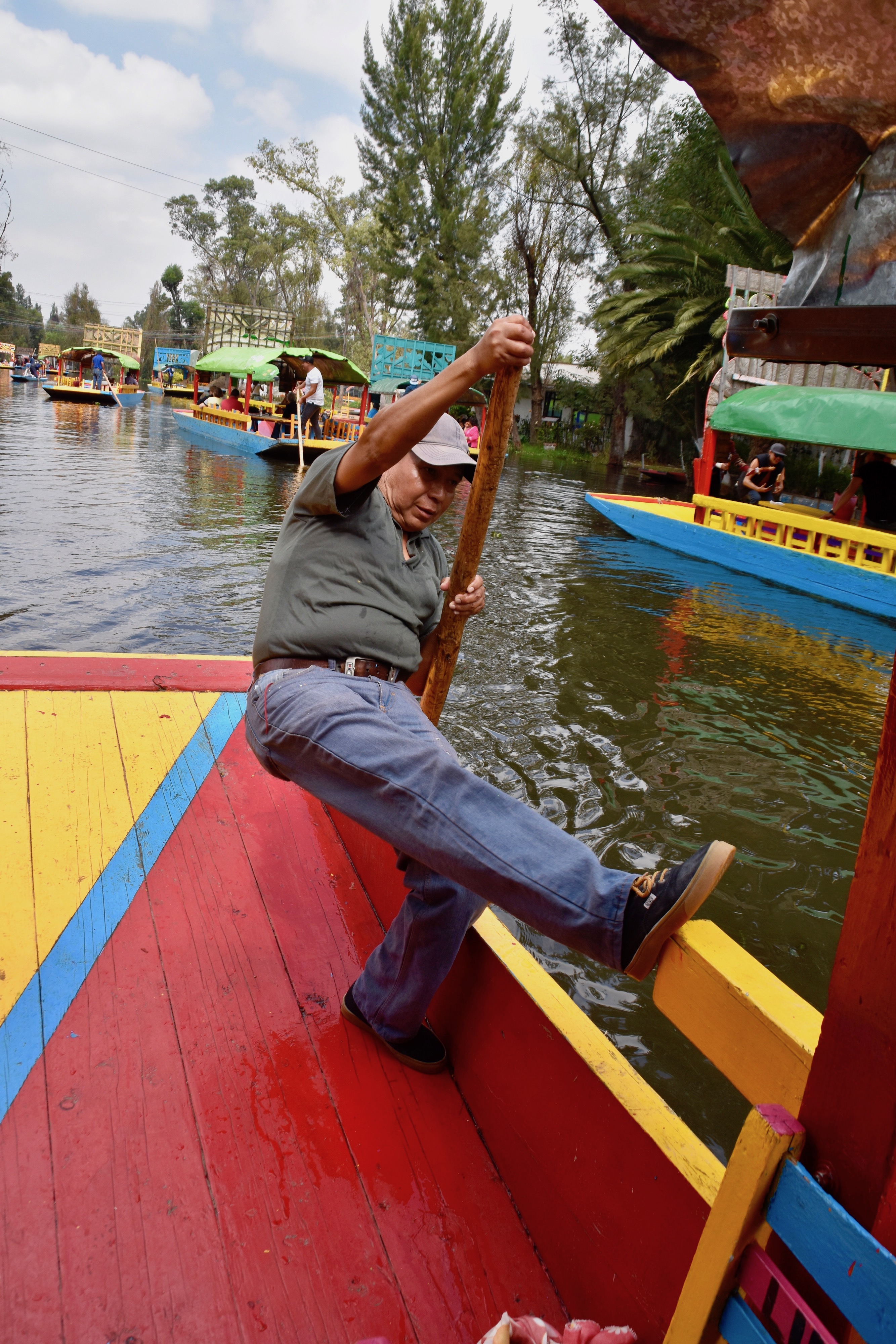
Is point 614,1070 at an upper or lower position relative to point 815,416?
lower

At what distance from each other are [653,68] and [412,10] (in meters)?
11.5

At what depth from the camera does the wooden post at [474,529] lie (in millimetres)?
2188

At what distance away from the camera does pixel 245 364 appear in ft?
71.1

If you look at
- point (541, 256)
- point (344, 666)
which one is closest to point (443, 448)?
point (344, 666)

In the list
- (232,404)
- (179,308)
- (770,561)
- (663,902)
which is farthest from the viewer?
(179,308)

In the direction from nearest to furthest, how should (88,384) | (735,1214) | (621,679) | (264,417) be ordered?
1. (735,1214)
2. (621,679)
3. (264,417)
4. (88,384)

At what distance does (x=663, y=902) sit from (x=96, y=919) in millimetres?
1526

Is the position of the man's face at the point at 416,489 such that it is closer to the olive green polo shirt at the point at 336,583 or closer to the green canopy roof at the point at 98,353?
the olive green polo shirt at the point at 336,583

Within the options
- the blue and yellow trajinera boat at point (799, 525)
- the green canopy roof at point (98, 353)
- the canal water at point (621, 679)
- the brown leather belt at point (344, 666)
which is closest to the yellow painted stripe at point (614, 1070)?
the brown leather belt at point (344, 666)

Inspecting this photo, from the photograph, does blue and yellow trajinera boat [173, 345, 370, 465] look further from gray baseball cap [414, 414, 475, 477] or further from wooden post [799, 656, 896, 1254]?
wooden post [799, 656, 896, 1254]

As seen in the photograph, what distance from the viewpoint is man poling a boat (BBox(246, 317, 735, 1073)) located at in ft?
4.64

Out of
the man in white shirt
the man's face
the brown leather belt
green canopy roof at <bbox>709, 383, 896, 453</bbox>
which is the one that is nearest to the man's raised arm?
the man's face

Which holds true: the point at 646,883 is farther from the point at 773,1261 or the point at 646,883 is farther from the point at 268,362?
the point at 268,362

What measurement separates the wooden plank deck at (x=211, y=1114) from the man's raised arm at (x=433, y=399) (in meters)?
1.22
